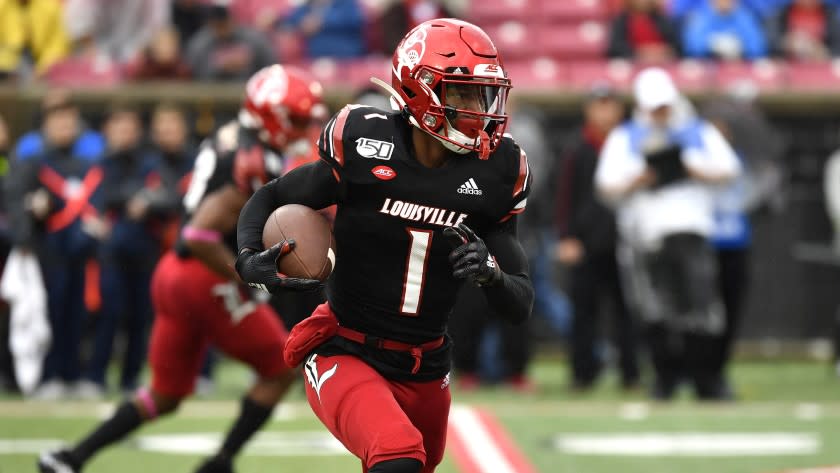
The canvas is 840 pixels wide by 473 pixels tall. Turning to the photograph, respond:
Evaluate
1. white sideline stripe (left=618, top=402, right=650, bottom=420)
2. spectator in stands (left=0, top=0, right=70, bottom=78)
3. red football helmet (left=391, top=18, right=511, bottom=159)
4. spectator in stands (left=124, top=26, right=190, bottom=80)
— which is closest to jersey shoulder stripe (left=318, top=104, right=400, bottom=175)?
red football helmet (left=391, top=18, right=511, bottom=159)

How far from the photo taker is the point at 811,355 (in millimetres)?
11820

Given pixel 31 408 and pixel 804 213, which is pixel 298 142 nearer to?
pixel 31 408

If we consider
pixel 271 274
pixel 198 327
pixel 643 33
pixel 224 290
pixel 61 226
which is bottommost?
pixel 61 226

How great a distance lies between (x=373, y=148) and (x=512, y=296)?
2.07 feet

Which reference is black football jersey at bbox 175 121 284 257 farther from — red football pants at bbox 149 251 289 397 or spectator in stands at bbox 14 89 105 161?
spectator in stands at bbox 14 89 105 161

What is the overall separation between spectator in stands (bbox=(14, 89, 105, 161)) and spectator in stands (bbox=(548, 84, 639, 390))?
11.2 ft

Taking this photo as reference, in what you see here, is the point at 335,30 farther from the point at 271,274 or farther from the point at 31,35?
the point at 271,274

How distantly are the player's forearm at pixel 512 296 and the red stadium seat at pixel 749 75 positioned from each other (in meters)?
7.73

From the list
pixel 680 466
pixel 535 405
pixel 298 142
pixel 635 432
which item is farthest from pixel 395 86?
pixel 535 405

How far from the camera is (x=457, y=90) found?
14.5ft

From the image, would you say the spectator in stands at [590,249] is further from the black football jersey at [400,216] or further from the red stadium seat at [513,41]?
the black football jersey at [400,216]

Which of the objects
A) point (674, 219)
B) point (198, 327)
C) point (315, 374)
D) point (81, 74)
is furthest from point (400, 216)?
point (81, 74)

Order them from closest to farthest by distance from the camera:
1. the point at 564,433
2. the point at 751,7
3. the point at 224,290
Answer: the point at 224,290 → the point at 564,433 → the point at 751,7

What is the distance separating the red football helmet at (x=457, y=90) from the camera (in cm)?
438
